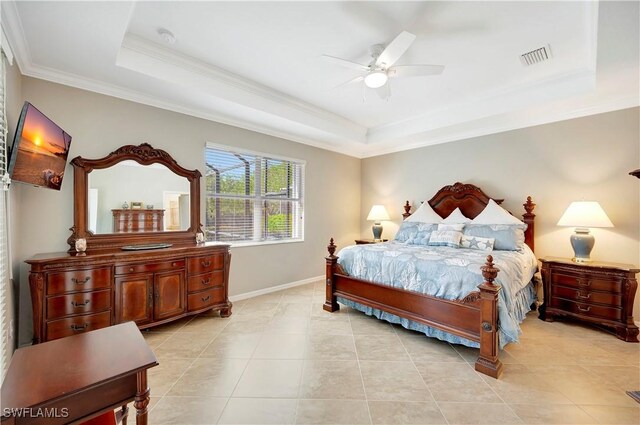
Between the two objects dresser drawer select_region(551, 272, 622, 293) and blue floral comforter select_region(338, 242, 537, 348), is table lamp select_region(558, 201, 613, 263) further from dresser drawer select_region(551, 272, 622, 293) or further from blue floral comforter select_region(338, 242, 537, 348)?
blue floral comforter select_region(338, 242, 537, 348)

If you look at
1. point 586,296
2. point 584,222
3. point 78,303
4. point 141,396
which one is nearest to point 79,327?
point 78,303

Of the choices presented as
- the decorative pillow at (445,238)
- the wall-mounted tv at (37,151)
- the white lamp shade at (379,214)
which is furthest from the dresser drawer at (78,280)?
the white lamp shade at (379,214)

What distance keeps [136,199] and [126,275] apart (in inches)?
36.7

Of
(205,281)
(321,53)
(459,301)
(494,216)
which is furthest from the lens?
(494,216)

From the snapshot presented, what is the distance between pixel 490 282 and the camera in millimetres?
2307

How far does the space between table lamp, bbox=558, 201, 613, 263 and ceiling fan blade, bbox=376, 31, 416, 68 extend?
2799 millimetres

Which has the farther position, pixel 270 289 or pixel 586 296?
pixel 270 289

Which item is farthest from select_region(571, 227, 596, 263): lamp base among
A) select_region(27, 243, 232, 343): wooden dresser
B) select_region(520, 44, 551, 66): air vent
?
select_region(27, 243, 232, 343): wooden dresser

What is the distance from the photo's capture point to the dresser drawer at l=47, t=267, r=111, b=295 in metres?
2.34

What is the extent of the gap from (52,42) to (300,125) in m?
2.70

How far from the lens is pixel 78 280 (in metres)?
2.45

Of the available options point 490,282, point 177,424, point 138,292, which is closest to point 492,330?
point 490,282

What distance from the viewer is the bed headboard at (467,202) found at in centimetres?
389

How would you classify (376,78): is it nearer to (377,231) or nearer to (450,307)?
(450,307)
